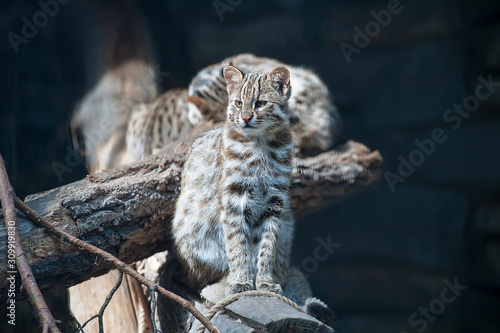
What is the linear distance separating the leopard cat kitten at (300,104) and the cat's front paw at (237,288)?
2278 millimetres

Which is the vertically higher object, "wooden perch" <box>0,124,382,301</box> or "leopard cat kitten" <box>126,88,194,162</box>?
"leopard cat kitten" <box>126,88,194,162</box>

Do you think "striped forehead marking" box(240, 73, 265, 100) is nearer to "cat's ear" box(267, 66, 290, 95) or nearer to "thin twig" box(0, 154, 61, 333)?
"cat's ear" box(267, 66, 290, 95)

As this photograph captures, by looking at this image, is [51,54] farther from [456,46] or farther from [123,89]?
[456,46]

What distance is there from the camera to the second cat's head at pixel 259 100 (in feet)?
11.8

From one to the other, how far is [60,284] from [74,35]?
202 inches

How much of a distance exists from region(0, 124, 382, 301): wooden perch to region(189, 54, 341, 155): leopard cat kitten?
0.42m

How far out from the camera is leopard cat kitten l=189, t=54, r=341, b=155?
5.63 metres

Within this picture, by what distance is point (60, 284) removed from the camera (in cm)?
346

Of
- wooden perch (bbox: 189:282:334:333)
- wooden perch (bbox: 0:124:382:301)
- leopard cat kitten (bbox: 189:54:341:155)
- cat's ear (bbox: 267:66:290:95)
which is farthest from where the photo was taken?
leopard cat kitten (bbox: 189:54:341:155)

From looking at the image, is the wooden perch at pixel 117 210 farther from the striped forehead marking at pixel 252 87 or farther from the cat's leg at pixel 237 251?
the striped forehead marking at pixel 252 87

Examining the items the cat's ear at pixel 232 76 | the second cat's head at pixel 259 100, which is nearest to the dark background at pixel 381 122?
the cat's ear at pixel 232 76

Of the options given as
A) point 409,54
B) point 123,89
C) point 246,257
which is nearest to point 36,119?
point 123,89

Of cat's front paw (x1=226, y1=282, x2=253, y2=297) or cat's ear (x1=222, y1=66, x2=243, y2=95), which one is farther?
cat's ear (x1=222, y1=66, x2=243, y2=95)

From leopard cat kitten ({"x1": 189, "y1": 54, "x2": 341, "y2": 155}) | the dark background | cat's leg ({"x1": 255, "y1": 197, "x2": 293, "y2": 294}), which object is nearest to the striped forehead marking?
cat's leg ({"x1": 255, "y1": 197, "x2": 293, "y2": 294})
